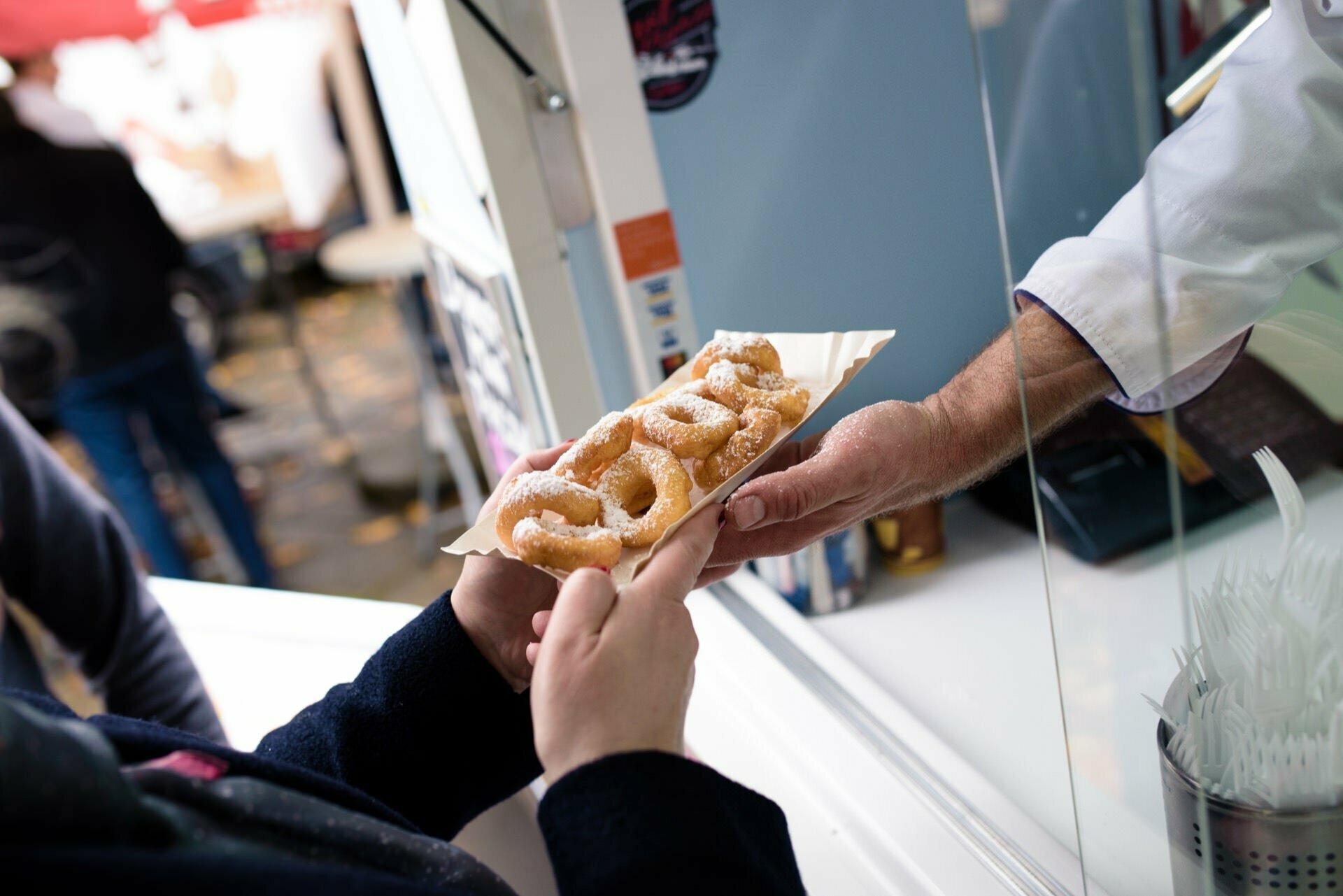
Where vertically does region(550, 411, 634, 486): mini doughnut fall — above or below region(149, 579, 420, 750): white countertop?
above

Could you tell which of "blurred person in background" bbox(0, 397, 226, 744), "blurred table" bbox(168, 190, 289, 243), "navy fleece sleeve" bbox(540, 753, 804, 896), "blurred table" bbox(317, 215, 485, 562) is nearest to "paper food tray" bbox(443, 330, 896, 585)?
"navy fleece sleeve" bbox(540, 753, 804, 896)

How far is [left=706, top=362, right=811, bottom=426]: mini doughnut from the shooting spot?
2.99 ft

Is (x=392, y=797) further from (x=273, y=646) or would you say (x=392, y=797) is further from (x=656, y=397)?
(x=273, y=646)

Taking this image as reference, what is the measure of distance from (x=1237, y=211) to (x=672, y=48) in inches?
30.1

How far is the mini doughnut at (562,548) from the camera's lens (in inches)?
29.7

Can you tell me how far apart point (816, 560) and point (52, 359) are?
2.65 meters

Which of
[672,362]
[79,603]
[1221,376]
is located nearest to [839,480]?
[1221,376]

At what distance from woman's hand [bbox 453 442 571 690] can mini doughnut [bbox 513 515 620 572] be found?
0.10 m

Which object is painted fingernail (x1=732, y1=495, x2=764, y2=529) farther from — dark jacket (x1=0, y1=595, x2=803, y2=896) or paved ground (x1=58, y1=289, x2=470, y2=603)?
paved ground (x1=58, y1=289, x2=470, y2=603)

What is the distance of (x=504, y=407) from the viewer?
1.49 m

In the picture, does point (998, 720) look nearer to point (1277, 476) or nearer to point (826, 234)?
point (1277, 476)

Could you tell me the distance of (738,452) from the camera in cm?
86

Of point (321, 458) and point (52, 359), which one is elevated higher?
point (52, 359)

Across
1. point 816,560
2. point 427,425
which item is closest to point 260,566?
point 427,425
